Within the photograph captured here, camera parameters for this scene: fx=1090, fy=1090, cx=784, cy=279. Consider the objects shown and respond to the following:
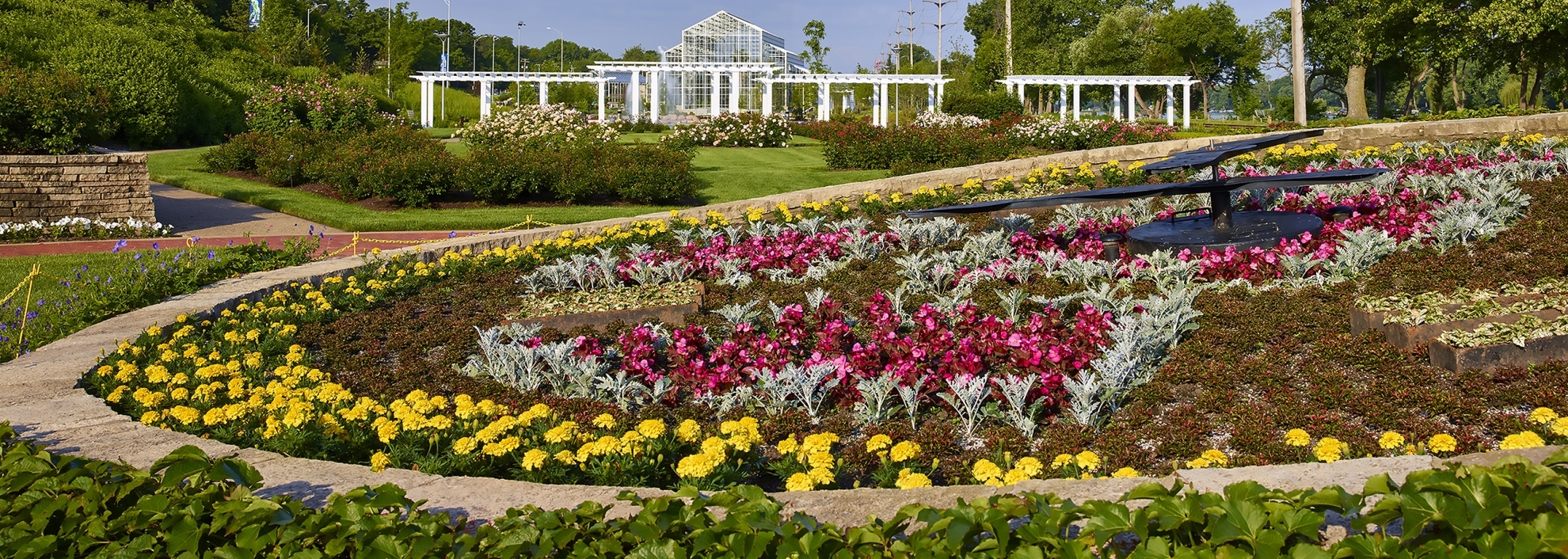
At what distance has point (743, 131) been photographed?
23.8 meters

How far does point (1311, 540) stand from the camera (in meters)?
2.09

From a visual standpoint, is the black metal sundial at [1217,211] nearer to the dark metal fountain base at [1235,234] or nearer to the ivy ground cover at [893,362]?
the dark metal fountain base at [1235,234]

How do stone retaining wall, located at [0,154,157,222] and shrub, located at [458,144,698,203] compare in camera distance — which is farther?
shrub, located at [458,144,698,203]

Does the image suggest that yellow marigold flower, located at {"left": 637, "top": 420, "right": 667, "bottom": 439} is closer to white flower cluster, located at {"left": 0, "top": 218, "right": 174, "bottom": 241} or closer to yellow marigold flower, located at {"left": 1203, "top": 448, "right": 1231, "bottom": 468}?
yellow marigold flower, located at {"left": 1203, "top": 448, "right": 1231, "bottom": 468}

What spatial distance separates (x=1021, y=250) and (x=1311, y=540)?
13.6ft


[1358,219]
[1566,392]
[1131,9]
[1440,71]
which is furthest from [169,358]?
[1131,9]

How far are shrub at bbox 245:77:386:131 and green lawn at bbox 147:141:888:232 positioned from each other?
149 cm

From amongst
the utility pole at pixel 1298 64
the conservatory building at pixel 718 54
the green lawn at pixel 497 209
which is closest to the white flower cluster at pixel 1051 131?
the green lawn at pixel 497 209

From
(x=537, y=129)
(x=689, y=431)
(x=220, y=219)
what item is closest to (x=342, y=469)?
(x=689, y=431)

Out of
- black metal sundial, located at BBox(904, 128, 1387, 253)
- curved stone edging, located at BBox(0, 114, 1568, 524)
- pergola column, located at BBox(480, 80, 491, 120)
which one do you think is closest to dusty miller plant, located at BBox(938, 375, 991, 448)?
curved stone edging, located at BBox(0, 114, 1568, 524)

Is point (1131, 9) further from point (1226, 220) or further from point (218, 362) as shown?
point (218, 362)

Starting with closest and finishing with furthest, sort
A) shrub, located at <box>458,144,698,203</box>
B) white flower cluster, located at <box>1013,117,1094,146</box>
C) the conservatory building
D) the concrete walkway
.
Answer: the concrete walkway → shrub, located at <box>458,144,698,203</box> → white flower cluster, located at <box>1013,117,1094,146</box> → the conservatory building

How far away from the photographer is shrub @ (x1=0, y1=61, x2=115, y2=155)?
35.6ft

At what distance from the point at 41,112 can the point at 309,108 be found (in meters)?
10.2
